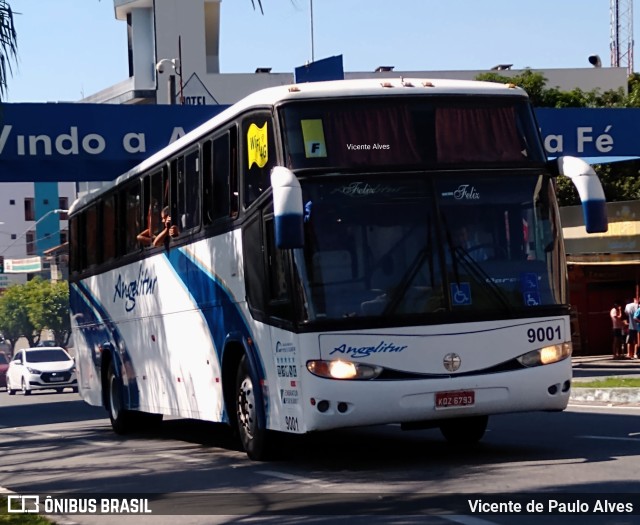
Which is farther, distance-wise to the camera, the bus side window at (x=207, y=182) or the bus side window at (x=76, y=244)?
the bus side window at (x=76, y=244)

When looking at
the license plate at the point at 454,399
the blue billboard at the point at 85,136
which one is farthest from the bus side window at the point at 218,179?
the blue billboard at the point at 85,136

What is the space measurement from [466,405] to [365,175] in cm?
222

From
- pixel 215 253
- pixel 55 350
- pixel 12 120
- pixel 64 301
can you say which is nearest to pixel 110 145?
pixel 12 120

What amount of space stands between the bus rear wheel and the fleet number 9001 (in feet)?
8.84

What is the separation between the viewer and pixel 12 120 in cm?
2477

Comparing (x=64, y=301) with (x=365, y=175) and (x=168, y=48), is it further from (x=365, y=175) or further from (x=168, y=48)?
(x=365, y=175)

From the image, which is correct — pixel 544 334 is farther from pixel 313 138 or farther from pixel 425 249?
pixel 313 138

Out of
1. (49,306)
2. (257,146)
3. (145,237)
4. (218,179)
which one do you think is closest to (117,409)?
(145,237)

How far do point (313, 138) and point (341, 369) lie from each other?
2.11 meters

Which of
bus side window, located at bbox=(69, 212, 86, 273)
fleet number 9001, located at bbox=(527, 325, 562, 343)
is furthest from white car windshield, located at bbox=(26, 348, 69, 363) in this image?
fleet number 9001, located at bbox=(527, 325, 562, 343)

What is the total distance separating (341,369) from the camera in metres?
11.7

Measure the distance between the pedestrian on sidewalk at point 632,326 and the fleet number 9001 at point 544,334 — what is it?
24.5 metres

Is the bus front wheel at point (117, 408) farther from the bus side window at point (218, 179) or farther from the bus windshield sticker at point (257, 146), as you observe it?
the bus windshield sticker at point (257, 146)

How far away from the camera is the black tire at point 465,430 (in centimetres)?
1400
